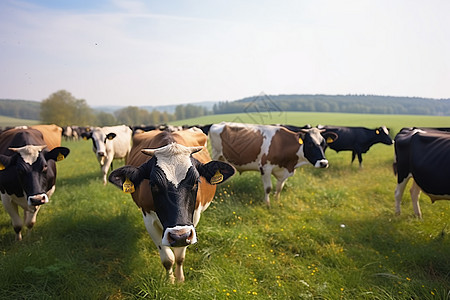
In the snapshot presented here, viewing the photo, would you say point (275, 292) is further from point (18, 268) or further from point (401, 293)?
point (18, 268)

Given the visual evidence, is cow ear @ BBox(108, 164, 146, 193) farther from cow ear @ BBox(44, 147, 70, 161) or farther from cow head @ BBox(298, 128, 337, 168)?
cow head @ BBox(298, 128, 337, 168)

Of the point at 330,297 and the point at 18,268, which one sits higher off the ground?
the point at 18,268

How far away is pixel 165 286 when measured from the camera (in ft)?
10.5

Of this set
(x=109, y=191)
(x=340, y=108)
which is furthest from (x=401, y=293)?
(x=340, y=108)

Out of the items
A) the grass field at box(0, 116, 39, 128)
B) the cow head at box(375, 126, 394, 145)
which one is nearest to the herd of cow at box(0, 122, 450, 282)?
the cow head at box(375, 126, 394, 145)

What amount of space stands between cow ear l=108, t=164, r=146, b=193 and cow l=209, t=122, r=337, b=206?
4.46 m

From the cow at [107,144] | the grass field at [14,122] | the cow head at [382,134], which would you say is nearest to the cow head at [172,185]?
the cow at [107,144]

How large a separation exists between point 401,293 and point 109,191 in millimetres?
7216

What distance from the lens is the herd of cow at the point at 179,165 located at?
2.71 m

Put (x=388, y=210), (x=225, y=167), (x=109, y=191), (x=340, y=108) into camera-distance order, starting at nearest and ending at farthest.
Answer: (x=225, y=167), (x=388, y=210), (x=109, y=191), (x=340, y=108)

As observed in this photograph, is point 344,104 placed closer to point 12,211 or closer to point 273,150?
point 273,150

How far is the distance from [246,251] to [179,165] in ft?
8.10

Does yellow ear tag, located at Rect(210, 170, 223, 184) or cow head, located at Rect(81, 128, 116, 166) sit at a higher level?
yellow ear tag, located at Rect(210, 170, 223, 184)

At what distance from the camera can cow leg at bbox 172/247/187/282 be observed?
3590 millimetres
